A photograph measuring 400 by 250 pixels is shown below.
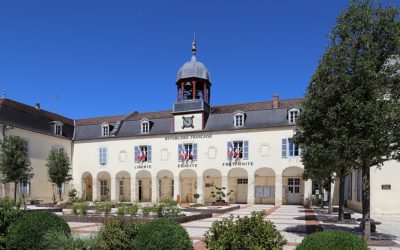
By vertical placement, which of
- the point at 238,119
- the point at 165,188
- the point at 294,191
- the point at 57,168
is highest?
the point at 238,119

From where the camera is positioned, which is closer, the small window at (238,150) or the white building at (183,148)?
the white building at (183,148)

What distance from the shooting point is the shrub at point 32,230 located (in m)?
7.02

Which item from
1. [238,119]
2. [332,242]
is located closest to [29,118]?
[238,119]

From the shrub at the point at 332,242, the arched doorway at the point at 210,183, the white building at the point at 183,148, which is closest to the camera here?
the shrub at the point at 332,242

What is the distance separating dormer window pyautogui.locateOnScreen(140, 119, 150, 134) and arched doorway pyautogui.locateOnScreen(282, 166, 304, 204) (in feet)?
42.2

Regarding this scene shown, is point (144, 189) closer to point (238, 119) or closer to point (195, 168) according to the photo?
point (195, 168)

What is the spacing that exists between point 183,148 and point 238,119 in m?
5.45

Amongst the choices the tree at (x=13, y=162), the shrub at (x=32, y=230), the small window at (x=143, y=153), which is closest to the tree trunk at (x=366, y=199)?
the shrub at (x=32, y=230)

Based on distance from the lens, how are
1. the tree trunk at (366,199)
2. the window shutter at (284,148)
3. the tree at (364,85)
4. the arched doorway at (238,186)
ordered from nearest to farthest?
the tree at (364,85)
the tree trunk at (366,199)
the window shutter at (284,148)
the arched doorway at (238,186)

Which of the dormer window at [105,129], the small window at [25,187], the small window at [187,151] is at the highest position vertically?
the dormer window at [105,129]

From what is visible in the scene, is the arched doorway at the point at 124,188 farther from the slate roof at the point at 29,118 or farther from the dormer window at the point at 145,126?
the slate roof at the point at 29,118

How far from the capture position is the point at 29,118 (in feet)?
98.8

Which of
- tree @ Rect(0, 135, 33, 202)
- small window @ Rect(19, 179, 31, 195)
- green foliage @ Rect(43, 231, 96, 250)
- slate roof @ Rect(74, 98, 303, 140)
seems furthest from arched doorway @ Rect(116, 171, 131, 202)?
green foliage @ Rect(43, 231, 96, 250)

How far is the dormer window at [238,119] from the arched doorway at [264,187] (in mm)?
4463
